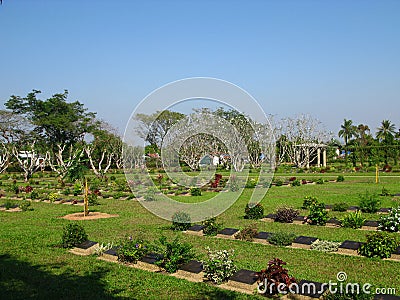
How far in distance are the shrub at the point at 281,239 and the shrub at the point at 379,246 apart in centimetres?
178

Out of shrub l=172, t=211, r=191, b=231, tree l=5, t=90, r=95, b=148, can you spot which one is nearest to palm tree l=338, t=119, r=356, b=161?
tree l=5, t=90, r=95, b=148

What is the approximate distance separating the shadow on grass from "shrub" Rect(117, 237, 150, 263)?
57 cm

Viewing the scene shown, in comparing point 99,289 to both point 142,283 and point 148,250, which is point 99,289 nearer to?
point 142,283

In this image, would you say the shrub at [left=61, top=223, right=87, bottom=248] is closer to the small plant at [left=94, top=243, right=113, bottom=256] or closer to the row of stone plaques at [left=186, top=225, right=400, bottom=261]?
the small plant at [left=94, top=243, right=113, bottom=256]

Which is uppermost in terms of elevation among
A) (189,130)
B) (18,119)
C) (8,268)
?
(18,119)

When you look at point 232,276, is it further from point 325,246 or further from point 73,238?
point 73,238

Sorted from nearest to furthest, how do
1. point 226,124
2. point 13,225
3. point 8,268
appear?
point 8,268, point 13,225, point 226,124

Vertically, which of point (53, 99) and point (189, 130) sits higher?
point (53, 99)

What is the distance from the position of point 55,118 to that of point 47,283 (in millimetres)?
43672

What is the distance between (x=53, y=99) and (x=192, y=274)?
48496 millimetres

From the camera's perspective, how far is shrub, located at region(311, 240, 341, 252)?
9320mm

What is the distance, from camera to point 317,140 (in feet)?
168

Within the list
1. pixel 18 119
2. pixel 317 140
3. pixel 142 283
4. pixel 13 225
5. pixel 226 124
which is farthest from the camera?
pixel 317 140

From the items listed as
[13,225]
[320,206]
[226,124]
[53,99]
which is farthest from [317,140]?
[13,225]
